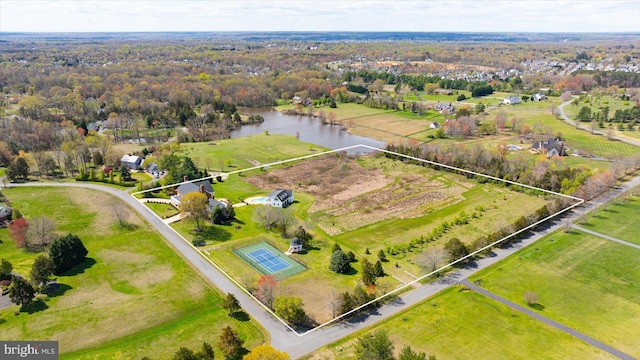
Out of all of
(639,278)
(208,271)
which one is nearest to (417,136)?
(639,278)

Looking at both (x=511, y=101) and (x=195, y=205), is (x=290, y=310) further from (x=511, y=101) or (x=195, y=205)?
(x=511, y=101)

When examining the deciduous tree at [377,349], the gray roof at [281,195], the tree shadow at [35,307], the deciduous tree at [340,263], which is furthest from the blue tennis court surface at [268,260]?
the tree shadow at [35,307]

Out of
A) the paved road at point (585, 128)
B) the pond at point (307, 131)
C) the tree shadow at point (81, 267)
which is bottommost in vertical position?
the tree shadow at point (81, 267)

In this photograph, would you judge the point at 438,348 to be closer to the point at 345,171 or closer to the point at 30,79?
the point at 345,171

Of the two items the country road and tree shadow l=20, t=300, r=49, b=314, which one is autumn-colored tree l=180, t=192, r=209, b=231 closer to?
the country road

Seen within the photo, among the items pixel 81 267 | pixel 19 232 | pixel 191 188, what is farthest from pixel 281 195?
pixel 19 232

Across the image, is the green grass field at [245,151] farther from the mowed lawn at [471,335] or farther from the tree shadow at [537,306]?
the tree shadow at [537,306]
